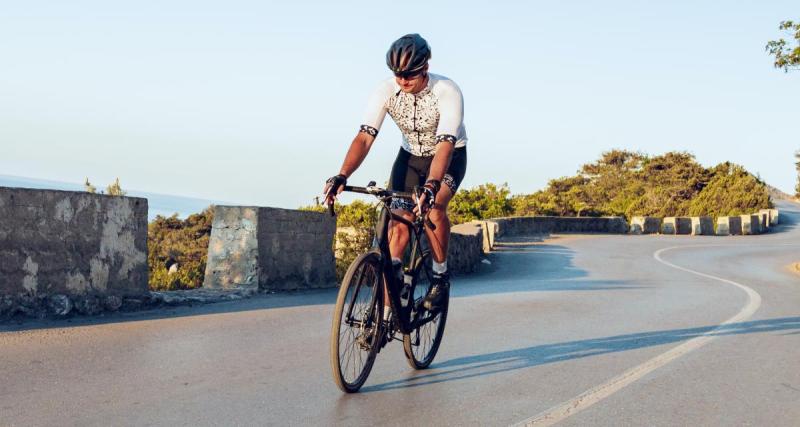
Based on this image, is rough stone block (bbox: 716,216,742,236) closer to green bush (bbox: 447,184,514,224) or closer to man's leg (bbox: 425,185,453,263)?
green bush (bbox: 447,184,514,224)

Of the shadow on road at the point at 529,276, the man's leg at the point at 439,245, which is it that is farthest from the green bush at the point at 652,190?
the man's leg at the point at 439,245

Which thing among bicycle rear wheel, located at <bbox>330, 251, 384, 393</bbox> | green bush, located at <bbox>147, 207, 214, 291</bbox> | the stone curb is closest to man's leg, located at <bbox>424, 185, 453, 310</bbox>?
bicycle rear wheel, located at <bbox>330, 251, 384, 393</bbox>

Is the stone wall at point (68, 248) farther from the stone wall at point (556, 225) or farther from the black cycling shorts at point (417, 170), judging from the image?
the stone wall at point (556, 225)

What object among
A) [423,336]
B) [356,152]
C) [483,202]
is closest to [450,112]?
[356,152]

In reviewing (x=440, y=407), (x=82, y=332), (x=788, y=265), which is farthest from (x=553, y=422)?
(x=788, y=265)

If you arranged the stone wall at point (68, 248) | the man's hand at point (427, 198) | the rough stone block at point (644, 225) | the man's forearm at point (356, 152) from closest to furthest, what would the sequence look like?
the man's hand at point (427, 198), the man's forearm at point (356, 152), the stone wall at point (68, 248), the rough stone block at point (644, 225)

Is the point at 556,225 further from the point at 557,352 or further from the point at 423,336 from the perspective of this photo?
the point at 423,336

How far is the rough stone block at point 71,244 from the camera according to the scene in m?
7.81

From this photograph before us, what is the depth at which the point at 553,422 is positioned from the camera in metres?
5.00

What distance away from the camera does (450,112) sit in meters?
5.95

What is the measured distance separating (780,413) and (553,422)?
60.2 inches

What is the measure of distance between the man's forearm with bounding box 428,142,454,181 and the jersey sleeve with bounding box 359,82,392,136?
0.46 m

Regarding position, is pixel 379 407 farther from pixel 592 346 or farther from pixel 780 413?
pixel 592 346

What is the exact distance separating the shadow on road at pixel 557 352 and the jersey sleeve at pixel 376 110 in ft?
5.56
